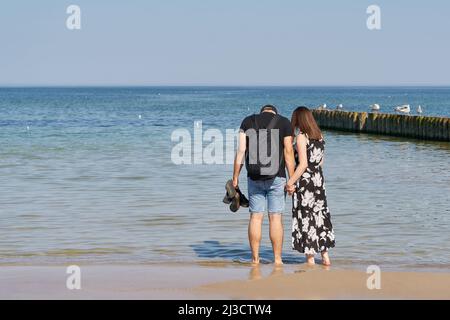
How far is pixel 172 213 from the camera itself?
16.1 m

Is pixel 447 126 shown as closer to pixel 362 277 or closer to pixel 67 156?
pixel 67 156

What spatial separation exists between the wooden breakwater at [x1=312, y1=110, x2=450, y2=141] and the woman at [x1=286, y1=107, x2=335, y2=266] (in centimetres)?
2951

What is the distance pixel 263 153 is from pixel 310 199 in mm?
869

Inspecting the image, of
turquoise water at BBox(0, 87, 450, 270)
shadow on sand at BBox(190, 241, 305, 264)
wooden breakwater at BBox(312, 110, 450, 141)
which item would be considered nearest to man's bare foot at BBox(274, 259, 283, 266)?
shadow on sand at BBox(190, 241, 305, 264)

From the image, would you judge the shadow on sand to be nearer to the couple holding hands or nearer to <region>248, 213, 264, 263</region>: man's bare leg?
<region>248, 213, 264, 263</region>: man's bare leg

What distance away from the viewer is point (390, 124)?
4706cm

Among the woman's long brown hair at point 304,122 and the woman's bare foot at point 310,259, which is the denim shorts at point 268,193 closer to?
the woman's long brown hair at point 304,122

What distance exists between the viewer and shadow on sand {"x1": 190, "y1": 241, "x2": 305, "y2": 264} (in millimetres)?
11718

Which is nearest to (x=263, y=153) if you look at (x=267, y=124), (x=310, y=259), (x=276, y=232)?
(x=267, y=124)

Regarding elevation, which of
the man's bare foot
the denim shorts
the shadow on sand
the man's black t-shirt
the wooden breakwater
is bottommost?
the wooden breakwater

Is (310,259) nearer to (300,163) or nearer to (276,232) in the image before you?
(276,232)

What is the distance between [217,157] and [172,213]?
15215 millimetres

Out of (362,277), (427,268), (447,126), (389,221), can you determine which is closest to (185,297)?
(362,277)

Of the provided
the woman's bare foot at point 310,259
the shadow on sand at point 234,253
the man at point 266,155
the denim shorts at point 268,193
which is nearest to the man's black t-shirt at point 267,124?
the man at point 266,155
